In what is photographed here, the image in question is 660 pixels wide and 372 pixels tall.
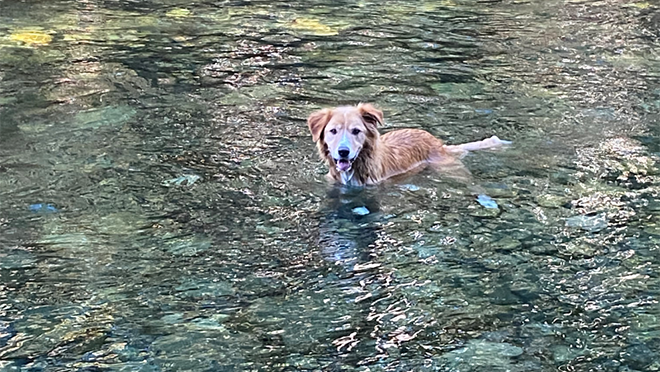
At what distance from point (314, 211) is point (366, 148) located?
912mm

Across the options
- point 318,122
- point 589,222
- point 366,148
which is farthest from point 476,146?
point 589,222

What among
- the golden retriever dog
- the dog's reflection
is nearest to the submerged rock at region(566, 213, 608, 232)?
the dog's reflection

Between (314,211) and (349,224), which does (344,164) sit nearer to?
(314,211)

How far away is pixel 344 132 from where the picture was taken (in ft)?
22.6

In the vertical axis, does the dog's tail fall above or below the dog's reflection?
above

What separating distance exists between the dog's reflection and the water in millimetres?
24

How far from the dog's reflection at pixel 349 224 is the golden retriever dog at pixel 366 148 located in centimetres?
18

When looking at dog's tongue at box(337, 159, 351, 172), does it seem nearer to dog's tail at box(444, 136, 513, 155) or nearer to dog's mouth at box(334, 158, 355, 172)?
dog's mouth at box(334, 158, 355, 172)

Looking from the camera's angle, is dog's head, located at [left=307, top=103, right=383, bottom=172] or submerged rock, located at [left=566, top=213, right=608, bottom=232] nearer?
submerged rock, located at [left=566, top=213, right=608, bottom=232]

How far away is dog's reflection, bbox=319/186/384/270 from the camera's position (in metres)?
5.56

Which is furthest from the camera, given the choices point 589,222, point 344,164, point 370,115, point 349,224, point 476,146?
point 476,146

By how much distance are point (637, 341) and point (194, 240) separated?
2.73m

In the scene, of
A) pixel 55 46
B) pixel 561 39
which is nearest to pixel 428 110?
pixel 561 39

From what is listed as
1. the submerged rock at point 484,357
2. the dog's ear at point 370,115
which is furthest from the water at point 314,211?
the dog's ear at point 370,115
